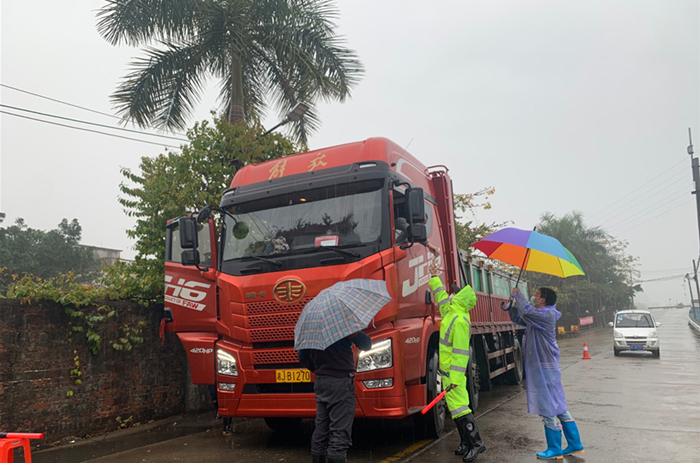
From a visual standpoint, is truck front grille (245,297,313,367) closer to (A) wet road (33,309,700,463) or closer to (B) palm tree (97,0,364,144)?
(A) wet road (33,309,700,463)

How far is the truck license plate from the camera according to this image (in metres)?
5.20

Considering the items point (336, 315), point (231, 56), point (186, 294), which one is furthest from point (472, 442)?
point (231, 56)

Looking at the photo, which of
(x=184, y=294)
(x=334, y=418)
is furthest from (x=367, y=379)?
(x=184, y=294)

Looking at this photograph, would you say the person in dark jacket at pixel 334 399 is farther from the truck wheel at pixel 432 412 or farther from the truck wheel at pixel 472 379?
the truck wheel at pixel 472 379

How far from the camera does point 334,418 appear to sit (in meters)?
3.94

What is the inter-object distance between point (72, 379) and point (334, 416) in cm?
458

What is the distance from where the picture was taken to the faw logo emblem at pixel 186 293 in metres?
7.01

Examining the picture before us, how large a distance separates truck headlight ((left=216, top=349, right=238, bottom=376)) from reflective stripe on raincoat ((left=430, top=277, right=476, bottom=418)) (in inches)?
84.6

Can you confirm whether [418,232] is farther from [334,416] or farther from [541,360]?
[334,416]

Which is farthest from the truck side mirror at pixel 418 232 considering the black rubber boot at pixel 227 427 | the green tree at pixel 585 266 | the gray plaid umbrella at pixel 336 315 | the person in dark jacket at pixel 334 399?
the green tree at pixel 585 266

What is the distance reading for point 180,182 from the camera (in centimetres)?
984

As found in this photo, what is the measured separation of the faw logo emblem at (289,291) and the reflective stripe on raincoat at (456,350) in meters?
1.47

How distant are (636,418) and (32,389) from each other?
7703 mm

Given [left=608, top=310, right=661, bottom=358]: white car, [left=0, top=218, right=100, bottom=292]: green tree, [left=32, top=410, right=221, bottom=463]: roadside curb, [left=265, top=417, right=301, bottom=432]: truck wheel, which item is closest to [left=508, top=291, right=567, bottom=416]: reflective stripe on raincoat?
[left=265, top=417, right=301, bottom=432]: truck wheel
